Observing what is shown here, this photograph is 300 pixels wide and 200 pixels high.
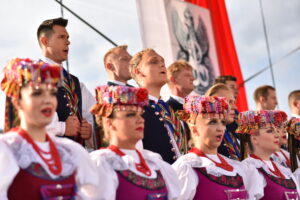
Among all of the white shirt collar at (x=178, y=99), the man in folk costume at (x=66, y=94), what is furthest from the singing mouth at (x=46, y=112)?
the white shirt collar at (x=178, y=99)

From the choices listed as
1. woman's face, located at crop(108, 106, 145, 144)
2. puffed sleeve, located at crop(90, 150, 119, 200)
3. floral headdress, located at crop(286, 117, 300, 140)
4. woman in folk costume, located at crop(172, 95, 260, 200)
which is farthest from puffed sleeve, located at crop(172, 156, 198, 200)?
floral headdress, located at crop(286, 117, 300, 140)

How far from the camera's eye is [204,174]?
3.24 metres

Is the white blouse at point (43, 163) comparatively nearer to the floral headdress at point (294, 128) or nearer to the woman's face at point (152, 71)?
the woman's face at point (152, 71)

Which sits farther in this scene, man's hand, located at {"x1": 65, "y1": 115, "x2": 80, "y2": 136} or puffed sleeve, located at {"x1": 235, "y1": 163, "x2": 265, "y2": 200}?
puffed sleeve, located at {"x1": 235, "y1": 163, "x2": 265, "y2": 200}

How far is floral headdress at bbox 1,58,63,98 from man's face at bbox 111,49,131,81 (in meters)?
1.60

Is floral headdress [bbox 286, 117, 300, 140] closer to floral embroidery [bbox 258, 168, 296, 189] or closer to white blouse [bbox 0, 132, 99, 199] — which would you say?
floral embroidery [bbox 258, 168, 296, 189]

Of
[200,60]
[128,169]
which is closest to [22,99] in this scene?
[128,169]

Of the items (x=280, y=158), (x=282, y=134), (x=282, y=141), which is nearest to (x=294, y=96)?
(x=280, y=158)

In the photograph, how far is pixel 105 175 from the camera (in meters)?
2.66

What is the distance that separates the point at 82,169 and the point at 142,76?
1442 millimetres

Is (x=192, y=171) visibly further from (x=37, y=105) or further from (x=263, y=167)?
(x=37, y=105)

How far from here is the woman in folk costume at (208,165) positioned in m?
3.20

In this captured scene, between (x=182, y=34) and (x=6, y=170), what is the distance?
4789 mm

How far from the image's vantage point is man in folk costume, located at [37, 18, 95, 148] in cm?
344
